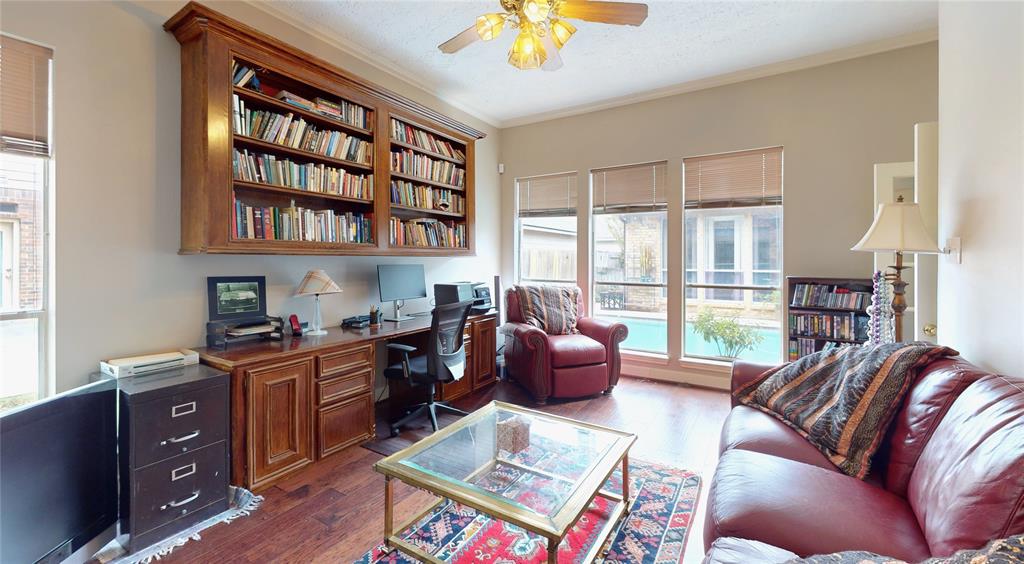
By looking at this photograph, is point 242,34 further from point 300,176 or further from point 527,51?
point 527,51

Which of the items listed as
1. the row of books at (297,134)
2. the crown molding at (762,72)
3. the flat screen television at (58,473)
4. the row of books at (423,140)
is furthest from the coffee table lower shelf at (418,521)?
the crown molding at (762,72)

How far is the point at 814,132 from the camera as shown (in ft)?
11.6

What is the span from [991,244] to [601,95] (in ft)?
11.0

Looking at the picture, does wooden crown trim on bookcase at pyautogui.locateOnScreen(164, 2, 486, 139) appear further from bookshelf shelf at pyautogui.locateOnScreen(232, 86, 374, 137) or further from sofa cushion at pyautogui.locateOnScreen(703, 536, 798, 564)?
sofa cushion at pyautogui.locateOnScreen(703, 536, 798, 564)

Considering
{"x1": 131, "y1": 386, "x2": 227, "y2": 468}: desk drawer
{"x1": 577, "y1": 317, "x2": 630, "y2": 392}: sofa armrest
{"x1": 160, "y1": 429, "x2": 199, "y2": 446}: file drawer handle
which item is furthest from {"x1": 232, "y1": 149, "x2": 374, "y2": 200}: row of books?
{"x1": 577, "y1": 317, "x2": 630, "y2": 392}: sofa armrest

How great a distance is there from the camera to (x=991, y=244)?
162 cm

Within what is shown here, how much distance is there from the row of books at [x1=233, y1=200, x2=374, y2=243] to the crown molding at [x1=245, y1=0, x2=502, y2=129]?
1.32 metres

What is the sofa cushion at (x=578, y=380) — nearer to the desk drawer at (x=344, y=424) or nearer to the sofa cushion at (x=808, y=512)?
the desk drawer at (x=344, y=424)

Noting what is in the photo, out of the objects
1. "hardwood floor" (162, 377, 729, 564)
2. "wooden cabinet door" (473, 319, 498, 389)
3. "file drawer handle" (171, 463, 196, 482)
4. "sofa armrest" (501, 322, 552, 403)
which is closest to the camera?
"hardwood floor" (162, 377, 729, 564)

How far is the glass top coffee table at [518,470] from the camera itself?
1.47 m

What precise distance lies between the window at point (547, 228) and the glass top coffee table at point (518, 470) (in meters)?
2.86

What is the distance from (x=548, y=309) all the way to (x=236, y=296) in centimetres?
265

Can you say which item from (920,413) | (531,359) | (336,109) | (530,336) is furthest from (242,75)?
(920,413)

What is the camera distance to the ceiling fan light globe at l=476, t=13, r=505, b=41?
1997mm
